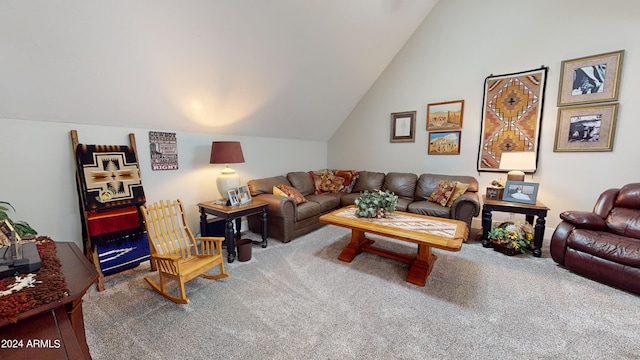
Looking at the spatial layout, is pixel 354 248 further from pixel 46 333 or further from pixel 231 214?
pixel 46 333

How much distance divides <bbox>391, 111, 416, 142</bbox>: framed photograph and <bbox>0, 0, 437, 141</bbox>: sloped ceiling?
114 centimetres

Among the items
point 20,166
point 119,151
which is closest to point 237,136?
point 119,151

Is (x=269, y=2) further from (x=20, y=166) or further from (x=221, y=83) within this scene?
(x=20, y=166)

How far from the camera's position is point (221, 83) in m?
2.71

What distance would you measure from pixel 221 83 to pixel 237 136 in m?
1.03

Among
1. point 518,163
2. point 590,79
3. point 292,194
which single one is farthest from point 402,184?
point 590,79

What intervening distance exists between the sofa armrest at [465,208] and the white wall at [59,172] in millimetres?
3463

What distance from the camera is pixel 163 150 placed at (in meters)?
2.86

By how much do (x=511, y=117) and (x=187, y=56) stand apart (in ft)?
13.9

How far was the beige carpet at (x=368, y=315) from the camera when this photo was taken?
1.52 metres

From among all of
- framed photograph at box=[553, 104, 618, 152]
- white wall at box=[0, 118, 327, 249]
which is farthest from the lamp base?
framed photograph at box=[553, 104, 618, 152]

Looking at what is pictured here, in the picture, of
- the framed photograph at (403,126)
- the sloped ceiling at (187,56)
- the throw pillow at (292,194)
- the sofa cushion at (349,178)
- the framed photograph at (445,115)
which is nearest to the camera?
the sloped ceiling at (187,56)

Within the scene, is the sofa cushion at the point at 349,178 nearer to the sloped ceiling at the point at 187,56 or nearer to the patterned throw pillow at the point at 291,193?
the patterned throw pillow at the point at 291,193

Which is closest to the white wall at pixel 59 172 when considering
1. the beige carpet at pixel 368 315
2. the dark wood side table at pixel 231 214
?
the dark wood side table at pixel 231 214
